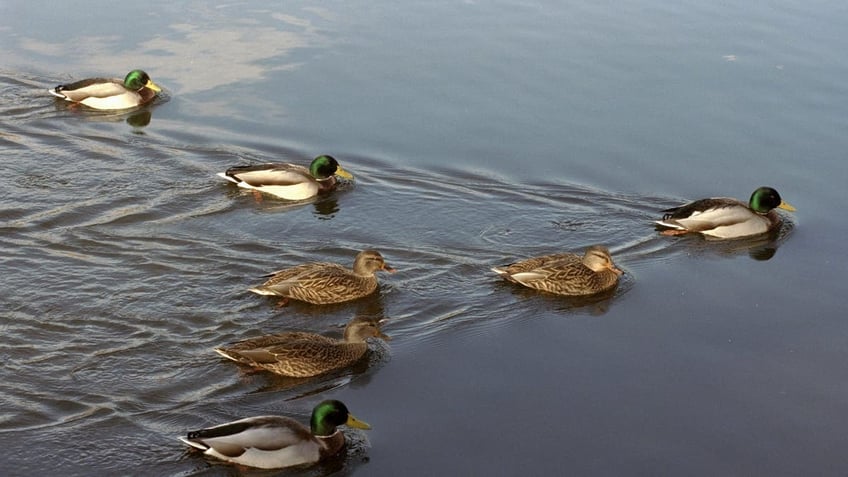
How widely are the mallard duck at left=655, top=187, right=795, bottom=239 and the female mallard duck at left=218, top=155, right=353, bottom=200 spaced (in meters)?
3.20

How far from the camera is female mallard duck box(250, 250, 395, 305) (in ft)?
32.4

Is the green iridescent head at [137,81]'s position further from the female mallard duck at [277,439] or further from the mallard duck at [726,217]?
the female mallard duck at [277,439]

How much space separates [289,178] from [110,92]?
127 inches

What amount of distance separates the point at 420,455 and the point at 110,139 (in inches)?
280

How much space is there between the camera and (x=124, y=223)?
36.5ft

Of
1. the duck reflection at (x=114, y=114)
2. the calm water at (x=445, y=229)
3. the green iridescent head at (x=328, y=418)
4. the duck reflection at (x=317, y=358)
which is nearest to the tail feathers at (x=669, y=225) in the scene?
the calm water at (x=445, y=229)

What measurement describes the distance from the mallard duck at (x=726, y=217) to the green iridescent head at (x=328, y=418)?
4.79 m

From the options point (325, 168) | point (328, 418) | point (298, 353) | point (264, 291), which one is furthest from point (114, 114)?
point (328, 418)

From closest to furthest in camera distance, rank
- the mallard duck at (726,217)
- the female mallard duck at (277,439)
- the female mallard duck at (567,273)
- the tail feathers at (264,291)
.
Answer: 1. the female mallard duck at (277,439)
2. the tail feathers at (264,291)
3. the female mallard duck at (567,273)
4. the mallard duck at (726,217)

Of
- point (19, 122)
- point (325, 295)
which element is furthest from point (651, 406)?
point (19, 122)

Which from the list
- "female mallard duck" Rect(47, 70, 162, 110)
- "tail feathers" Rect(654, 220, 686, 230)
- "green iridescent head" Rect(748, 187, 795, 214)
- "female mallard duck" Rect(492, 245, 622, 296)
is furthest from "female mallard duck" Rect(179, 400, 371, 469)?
"female mallard duck" Rect(47, 70, 162, 110)

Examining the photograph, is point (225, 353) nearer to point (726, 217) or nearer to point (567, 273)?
point (567, 273)

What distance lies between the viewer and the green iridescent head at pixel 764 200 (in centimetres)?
1168

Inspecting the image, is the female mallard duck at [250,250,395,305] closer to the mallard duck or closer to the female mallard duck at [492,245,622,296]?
the female mallard duck at [492,245,622,296]
